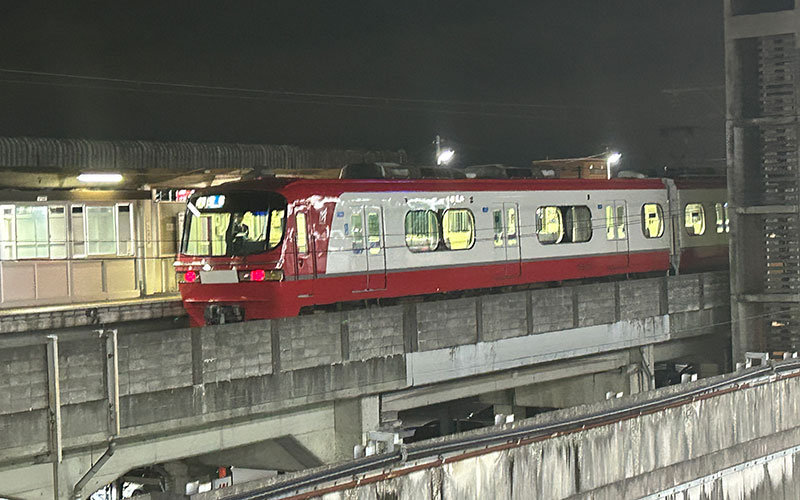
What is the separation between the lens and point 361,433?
1519 cm

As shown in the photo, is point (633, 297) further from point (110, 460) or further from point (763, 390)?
point (110, 460)

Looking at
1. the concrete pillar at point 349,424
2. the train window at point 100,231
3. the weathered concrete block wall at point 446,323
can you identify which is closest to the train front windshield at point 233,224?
the weathered concrete block wall at point 446,323

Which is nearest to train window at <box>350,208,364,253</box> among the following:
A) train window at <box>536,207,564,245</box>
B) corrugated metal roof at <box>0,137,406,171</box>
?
train window at <box>536,207,564,245</box>

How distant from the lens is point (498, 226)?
21719 millimetres

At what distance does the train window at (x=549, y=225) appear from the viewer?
22.6 m

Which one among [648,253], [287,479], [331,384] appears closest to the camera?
[287,479]

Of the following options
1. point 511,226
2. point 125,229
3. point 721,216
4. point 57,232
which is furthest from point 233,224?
point 721,216

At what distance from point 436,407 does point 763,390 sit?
23.1 ft

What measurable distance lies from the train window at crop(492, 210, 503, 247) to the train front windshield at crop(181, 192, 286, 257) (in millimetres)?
5234

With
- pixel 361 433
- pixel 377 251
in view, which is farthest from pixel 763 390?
pixel 377 251

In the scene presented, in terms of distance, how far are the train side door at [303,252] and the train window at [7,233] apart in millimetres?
7732

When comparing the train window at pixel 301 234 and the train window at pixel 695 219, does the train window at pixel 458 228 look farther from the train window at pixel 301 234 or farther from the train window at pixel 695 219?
the train window at pixel 695 219

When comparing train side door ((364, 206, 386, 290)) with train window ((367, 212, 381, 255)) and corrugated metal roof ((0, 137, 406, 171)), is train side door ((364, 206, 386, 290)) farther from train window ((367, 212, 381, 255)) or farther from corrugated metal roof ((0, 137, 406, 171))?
corrugated metal roof ((0, 137, 406, 171))

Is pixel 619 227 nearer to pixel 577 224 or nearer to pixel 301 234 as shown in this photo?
pixel 577 224
